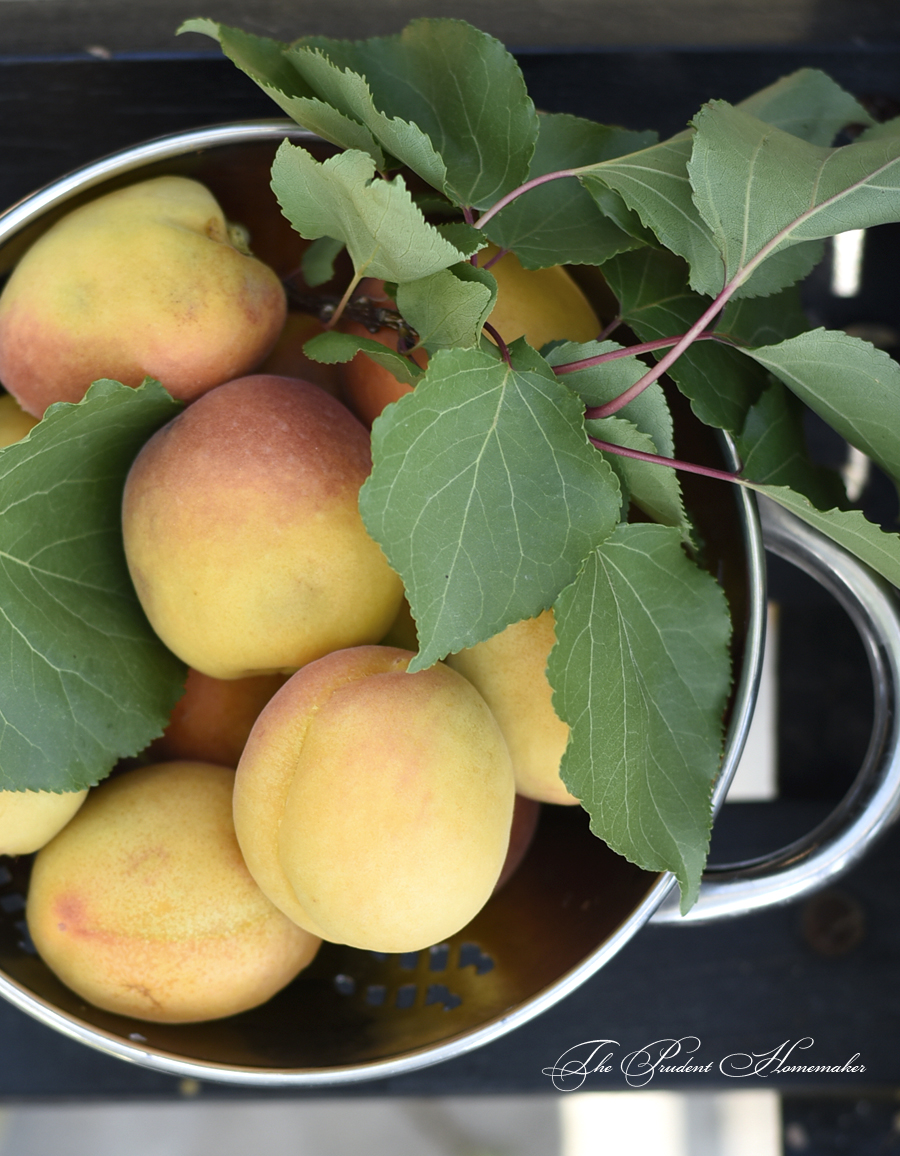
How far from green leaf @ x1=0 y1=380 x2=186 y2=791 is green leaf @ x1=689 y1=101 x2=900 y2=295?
218 millimetres

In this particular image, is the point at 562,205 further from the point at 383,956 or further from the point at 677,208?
the point at 383,956

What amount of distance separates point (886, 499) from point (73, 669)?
476mm

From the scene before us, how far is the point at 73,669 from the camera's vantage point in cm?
39

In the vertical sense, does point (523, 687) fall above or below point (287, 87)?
below

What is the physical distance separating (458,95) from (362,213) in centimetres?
9

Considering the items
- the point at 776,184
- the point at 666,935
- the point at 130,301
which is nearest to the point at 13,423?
the point at 130,301

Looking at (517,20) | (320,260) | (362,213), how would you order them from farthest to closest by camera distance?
1. (517,20)
2. (320,260)
3. (362,213)

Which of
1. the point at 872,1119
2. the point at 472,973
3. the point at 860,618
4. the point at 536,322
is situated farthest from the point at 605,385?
the point at 872,1119

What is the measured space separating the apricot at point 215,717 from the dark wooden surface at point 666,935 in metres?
0.23

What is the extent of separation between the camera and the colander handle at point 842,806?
0.41 metres

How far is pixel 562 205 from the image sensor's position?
0.38 meters

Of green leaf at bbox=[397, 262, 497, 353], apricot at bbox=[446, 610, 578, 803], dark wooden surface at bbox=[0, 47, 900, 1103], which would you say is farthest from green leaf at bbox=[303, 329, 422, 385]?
dark wooden surface at bbox=[0, 47, 900, 1103]

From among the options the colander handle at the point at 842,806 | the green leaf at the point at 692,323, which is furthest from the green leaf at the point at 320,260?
the colander handle at the point at 842,806

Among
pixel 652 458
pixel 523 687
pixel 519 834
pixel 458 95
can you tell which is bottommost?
pixel 519 834
